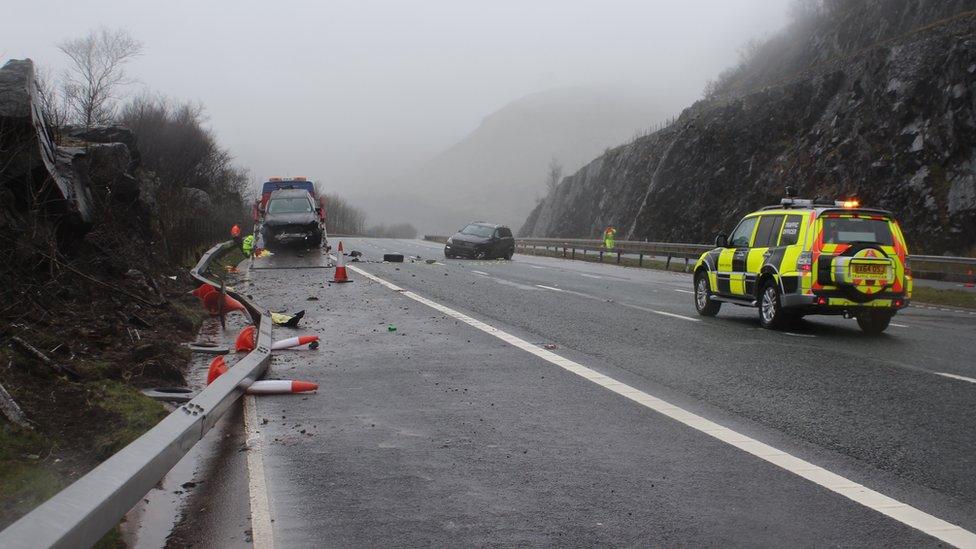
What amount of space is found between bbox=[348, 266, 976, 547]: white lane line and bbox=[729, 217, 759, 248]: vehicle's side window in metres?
5.68

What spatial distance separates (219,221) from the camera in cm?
3553

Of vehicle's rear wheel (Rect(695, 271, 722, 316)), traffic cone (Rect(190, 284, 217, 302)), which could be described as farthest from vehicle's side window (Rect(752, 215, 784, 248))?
traffic cone (Rect(190, 284, 217, 302))

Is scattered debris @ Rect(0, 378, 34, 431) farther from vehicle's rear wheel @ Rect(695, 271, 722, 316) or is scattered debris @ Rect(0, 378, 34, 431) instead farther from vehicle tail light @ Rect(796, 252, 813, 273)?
vehicle's rear wheel @ Rect(695, 271, 722, 316)

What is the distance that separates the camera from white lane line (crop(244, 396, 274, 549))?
422cm

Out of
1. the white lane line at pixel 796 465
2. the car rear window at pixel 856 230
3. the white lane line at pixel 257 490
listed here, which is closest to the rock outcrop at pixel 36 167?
the white lane line at pixel 257 490

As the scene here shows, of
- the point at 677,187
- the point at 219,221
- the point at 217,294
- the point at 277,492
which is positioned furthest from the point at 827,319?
the point at 677,187

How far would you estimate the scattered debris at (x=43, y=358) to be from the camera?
7023 mm

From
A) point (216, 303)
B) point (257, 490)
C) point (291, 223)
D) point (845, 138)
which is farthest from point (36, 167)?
point (845, 138)

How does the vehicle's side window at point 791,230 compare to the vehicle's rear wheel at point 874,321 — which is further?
the vehicle's rear wheel at point 874,321

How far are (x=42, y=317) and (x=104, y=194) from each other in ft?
15.8

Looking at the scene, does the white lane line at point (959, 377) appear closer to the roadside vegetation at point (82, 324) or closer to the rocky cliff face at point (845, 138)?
the roadside vegetation at point (82, 324)

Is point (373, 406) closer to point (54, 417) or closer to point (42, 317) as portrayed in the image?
point (54, 417)

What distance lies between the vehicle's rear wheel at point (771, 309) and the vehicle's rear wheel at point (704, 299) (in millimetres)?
1590

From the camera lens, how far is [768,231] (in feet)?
44.7
